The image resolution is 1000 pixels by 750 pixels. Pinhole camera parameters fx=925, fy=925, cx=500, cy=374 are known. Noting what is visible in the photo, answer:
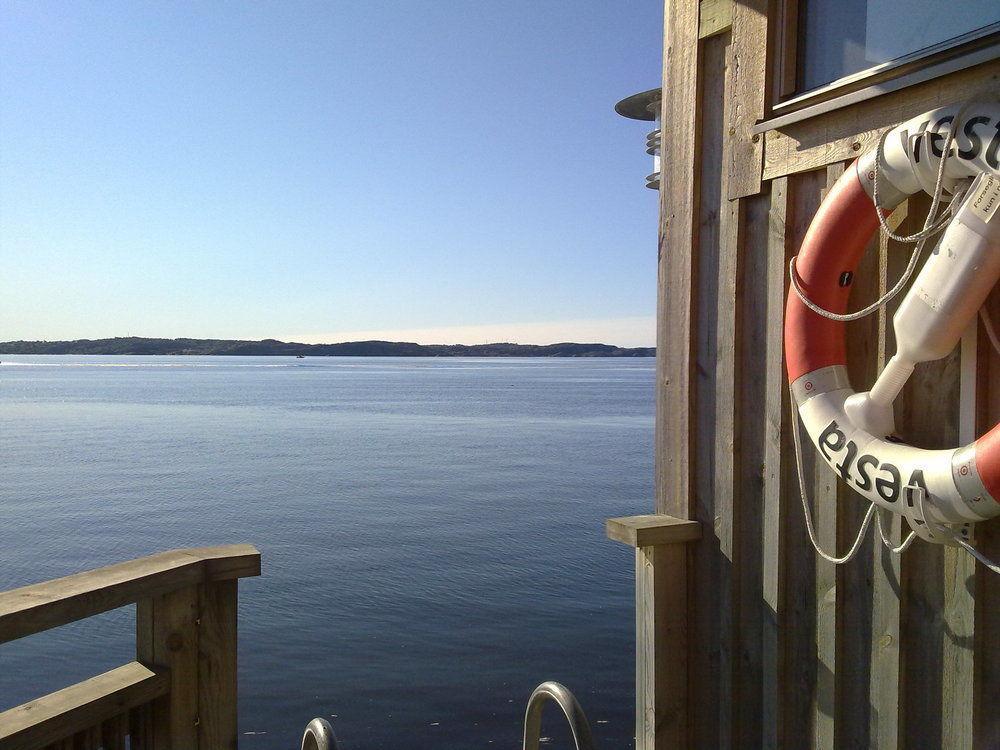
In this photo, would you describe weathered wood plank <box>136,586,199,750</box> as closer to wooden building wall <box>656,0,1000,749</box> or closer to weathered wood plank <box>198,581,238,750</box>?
weathered wood plank <box>198,581,238,750</box>

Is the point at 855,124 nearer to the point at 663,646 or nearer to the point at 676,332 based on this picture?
the point at 676,332

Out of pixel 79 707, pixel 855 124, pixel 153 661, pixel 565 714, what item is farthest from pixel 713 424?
pixel 79 707

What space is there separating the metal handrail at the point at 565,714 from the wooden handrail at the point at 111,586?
0.69 meters

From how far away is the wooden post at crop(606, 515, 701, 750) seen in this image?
2.56 meters

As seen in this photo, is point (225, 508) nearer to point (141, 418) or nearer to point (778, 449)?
point (778, 449)

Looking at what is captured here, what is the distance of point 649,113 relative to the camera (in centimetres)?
323

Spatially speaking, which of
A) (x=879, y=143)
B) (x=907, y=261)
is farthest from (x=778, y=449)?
(x=879, y=143)

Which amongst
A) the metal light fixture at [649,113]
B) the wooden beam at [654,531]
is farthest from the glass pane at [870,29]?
the wooden beam at [654,531]

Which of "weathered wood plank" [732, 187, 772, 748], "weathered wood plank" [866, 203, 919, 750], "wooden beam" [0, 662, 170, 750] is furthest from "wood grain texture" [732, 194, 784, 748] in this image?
"wooden beam" [0, 662, 170, 750]

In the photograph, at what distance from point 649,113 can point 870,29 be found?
3.95ft

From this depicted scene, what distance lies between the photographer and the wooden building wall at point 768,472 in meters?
1.90

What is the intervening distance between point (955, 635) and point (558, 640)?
4.16m

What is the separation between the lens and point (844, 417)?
203 cm

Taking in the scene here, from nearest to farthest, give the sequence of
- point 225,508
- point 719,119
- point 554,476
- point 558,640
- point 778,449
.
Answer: point 778,449, point 719,119, point 558,640, point 225,508, point 554,476
